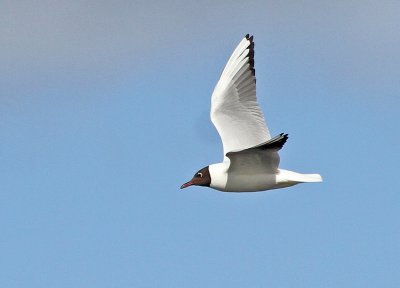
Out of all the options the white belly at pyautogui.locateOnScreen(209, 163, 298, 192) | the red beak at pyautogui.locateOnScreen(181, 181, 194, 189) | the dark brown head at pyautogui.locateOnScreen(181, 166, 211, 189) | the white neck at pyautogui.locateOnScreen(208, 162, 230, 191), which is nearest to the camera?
the white belly at pyautogui.locateOnScreen(209, 163, 298, 192)

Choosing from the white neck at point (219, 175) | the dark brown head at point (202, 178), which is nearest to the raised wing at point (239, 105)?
the dark brown head at point (202, 178)

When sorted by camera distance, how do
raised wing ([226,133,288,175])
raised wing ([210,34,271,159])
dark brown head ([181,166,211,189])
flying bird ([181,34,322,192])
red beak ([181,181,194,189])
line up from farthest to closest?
raised wing ([210,34,271,159]), red beak ([181,181,194,189]), dark brown head ([181,166,211,189]), flying bird ([181,34,322,192]), raised wing ([226,133,288,175])

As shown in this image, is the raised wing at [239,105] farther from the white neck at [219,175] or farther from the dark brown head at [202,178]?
the white neck at [219,175]

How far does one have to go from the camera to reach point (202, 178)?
1616 cm

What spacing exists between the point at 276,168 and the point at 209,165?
1108 millimetres

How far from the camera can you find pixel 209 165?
53.0 feet

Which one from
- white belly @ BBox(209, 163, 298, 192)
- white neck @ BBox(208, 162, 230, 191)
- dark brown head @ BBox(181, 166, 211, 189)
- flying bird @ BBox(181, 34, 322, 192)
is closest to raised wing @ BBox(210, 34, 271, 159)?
flying bird @ BBox(181, 34, 322, 192)

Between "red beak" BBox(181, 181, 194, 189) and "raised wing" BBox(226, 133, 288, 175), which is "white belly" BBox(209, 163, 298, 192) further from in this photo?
"red beak" BBox(181, 181, 194, 189)

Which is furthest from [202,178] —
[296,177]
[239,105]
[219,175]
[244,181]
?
[239,105]

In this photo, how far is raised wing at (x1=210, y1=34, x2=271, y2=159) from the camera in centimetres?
1695

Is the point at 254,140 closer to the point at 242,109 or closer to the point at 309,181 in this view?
the point at 242,109

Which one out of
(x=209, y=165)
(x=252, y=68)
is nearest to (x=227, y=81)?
(x=252, y=68)

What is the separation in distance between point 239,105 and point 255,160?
6.80 ft

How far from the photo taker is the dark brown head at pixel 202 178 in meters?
16.1
